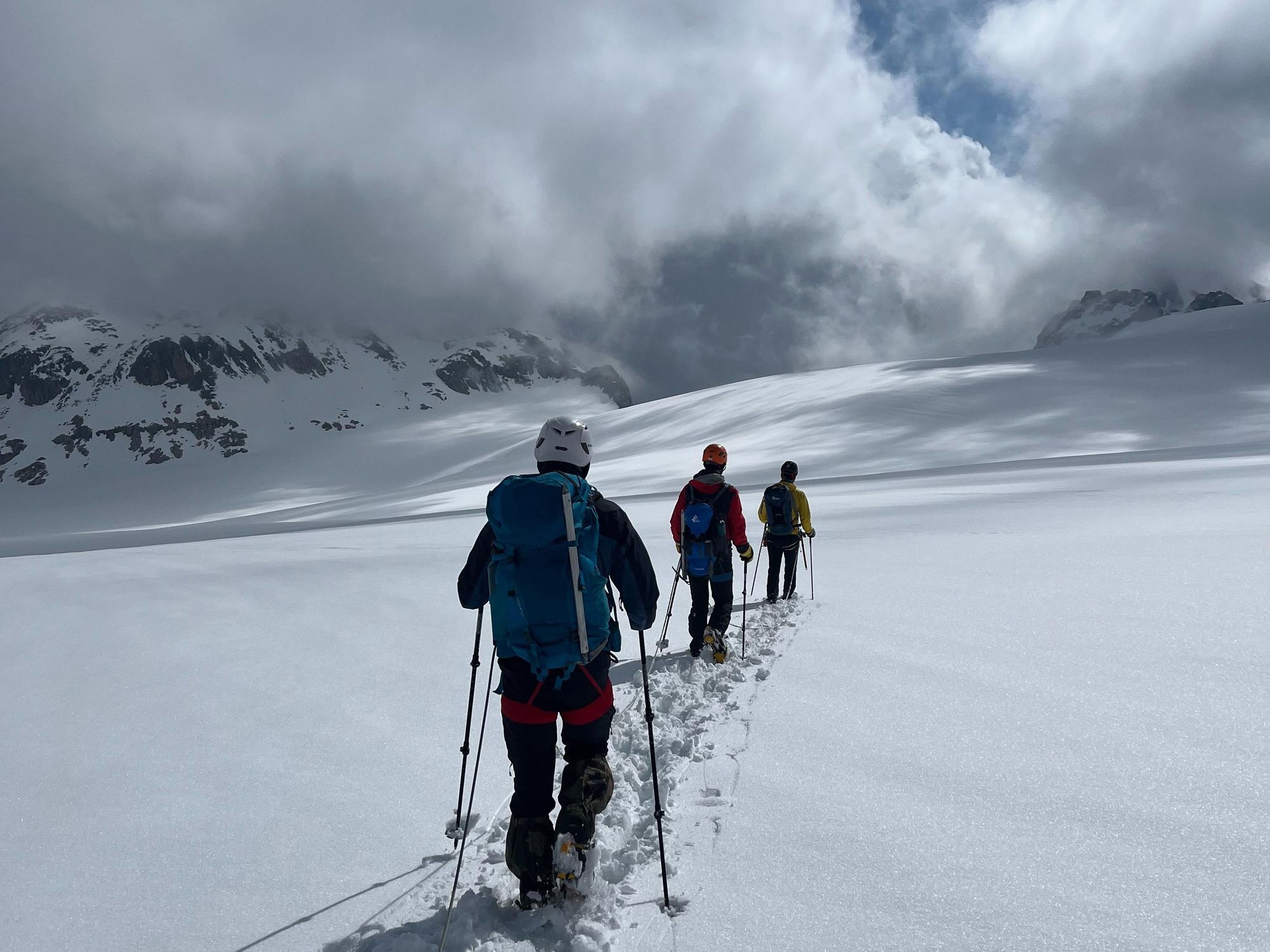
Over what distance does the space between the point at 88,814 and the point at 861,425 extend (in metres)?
36.3

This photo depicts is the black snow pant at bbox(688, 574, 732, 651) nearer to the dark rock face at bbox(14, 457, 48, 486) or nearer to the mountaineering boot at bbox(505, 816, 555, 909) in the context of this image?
the mountaineering boot at bbox(505, 816, 555, 909)

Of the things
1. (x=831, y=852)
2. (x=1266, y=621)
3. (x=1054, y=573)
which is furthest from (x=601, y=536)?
(x=1054, y=573)

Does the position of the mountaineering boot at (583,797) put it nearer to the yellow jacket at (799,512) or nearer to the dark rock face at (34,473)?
the yellow jacket at (799,512)

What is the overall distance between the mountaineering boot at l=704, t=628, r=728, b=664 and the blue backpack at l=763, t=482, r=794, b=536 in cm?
208

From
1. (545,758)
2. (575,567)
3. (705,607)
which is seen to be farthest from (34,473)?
(575,567)

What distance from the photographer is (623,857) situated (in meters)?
3.29

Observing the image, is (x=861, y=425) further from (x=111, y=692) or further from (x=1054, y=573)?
(x=111, y=692)

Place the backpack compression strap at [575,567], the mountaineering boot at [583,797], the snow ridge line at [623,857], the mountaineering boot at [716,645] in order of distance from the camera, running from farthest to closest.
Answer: the mountaineering boot at [716,645] → the mountaineering boot at [583,797] → the backpack compression strap at [575,567] → the snow ridge line at [623,857]

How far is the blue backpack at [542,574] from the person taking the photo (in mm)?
2891

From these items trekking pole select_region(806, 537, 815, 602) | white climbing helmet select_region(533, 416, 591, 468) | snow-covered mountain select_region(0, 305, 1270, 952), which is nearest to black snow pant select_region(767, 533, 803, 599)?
trekking pole select_region(806, 537, 815, 602)

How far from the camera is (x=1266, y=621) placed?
536 cm

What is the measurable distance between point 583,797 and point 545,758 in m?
0.27

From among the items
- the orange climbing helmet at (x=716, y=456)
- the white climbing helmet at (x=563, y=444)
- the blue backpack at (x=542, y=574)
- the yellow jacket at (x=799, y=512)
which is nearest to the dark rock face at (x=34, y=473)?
the yellow jacket at (x=799, y=512)

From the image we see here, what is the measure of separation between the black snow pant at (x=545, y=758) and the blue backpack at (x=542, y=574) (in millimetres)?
102
